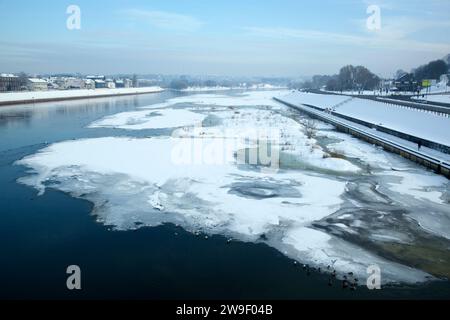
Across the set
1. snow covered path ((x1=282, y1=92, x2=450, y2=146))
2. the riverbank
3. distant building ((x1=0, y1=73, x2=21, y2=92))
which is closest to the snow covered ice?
snow covered path ((x1=282, y1=92, x2=450, y2=146))

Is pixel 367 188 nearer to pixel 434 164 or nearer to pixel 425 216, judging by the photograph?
pixel 425 216

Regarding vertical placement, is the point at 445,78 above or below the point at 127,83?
below

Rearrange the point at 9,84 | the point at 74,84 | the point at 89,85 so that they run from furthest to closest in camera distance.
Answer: the point at 89,85 < the point at 74,84 < the point at 9,84

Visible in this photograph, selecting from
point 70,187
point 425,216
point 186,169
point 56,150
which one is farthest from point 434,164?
point 56,150

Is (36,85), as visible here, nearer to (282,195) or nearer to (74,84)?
(74,84)

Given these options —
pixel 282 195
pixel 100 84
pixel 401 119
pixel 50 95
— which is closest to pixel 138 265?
pixel 282 195

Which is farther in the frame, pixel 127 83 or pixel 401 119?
pixel 127 83

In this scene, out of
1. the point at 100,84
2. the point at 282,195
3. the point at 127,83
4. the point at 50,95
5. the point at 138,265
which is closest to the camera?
the point at 138,265

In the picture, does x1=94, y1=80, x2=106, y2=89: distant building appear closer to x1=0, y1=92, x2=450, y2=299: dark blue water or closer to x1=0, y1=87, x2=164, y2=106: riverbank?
x1=0, y1=87, x2=164, y2=106: riverbank
